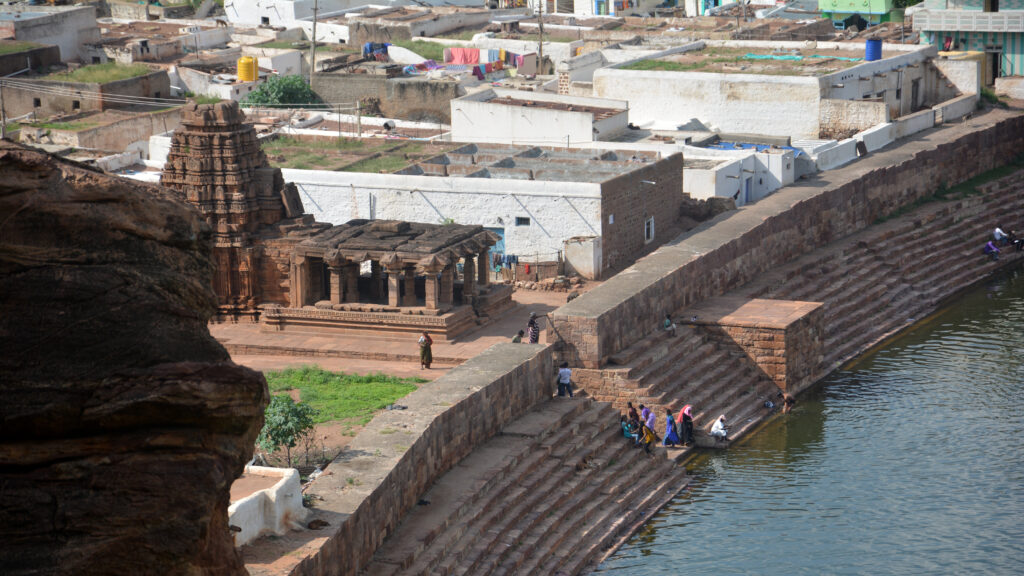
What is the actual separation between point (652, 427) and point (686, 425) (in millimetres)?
638

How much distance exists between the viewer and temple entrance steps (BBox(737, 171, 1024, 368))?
37.8 m

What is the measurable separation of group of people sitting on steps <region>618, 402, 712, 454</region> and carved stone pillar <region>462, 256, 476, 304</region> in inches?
179

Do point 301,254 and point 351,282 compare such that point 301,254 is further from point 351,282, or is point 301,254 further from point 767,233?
point 767,233

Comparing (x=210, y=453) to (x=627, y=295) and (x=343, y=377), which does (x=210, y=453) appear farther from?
(x=627, y=295)

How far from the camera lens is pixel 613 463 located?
28656mm

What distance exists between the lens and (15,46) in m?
55.8

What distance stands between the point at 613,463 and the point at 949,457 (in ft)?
20.1

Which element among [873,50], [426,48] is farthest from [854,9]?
[426,48]

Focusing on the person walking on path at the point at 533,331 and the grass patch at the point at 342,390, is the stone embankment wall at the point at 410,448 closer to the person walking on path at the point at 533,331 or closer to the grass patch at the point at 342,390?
the grass patch at the point at 342,390

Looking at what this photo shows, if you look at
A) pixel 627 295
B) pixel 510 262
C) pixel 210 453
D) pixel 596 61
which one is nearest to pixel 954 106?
pixel 596 61

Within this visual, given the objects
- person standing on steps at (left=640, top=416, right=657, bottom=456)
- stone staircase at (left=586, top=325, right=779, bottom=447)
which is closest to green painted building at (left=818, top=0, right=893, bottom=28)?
stone staircase at (left=586, top=325, right=779, bottom=447)

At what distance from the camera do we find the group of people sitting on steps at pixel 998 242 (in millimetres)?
44938

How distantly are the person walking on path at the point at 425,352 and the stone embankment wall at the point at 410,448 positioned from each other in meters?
1.66

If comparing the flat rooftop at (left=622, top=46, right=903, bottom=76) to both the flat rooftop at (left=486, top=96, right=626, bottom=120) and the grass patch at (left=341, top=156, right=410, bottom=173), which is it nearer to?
the flat rooftop at (left=486, top=96, right=626, bottom=120)
